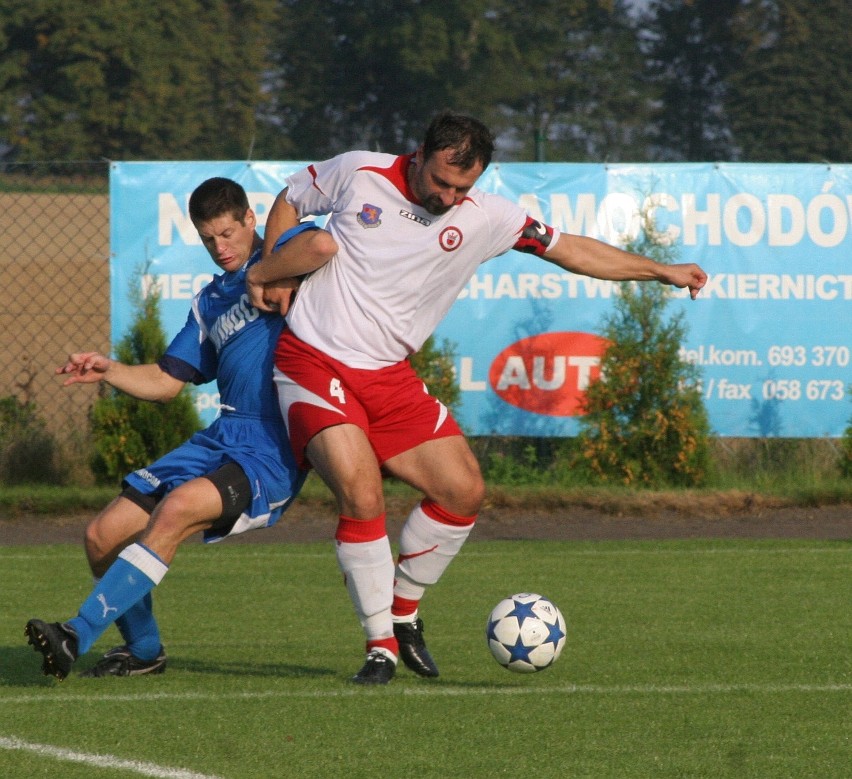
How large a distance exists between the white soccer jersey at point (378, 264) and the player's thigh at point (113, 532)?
0.90m

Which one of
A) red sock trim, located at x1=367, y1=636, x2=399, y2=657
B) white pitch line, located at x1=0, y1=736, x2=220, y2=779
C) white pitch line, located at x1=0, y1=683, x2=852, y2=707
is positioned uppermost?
red sock trim, located at x1=367, y1=636, x2=399, y2=657

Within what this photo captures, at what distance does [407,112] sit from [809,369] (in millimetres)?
36089

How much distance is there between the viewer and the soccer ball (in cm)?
557

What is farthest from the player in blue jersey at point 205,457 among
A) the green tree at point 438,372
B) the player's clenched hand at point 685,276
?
the green tree at point 438,372

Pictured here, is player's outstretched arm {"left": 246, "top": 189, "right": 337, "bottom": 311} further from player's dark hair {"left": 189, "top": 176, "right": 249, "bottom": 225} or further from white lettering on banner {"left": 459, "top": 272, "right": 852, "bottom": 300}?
white lettering on banner {"left": 459, "top": 272, "right": 852, "bottom": 300}

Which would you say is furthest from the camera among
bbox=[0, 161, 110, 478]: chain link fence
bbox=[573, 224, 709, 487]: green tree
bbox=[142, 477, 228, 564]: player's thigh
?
bbox=[0, 161, 110, 478]: chain link fence

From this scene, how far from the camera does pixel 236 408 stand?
5.84 metres

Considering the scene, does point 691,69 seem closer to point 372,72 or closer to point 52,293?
point 372,72

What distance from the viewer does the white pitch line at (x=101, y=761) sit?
425 cm

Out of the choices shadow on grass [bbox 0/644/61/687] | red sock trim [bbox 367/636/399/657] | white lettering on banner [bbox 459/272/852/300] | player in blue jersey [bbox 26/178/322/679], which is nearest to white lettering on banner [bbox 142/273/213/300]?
white lettering on banner [bbox 459/272/852/300]

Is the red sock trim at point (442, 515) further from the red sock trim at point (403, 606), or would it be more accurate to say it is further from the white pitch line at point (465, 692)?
the white pitch line at point (465, 692)

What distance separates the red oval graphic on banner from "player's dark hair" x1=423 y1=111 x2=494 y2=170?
6603 millimetres

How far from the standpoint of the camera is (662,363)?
38.2ft

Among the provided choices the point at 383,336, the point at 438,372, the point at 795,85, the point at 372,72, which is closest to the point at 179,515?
the point at 383,336
